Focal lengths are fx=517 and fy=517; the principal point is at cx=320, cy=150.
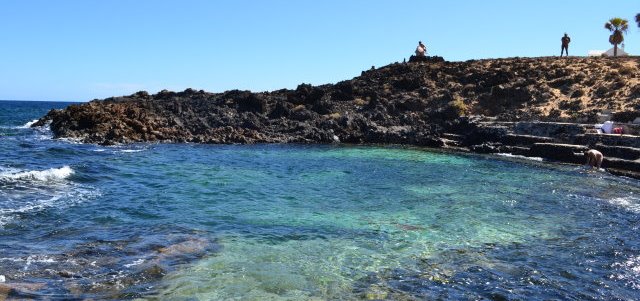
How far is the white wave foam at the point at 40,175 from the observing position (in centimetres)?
1641

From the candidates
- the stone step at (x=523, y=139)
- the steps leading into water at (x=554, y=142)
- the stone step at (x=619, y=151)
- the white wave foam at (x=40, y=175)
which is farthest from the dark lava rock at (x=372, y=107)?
the white wave foam at (x=40, y=175)

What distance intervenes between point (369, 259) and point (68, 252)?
5325 mm

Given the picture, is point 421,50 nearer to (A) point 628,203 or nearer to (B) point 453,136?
(B) point 453,136

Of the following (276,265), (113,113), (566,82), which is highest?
(566,82)

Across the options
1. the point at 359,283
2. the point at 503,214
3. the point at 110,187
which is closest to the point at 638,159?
the point at 503,214

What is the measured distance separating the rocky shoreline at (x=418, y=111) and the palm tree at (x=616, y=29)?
19.3 feet

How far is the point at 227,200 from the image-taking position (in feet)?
48.5

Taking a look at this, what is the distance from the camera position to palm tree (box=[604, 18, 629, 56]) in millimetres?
46219

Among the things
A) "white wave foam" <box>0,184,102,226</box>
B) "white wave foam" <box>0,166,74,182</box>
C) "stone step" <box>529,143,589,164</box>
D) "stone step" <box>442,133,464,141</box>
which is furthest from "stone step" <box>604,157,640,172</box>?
"white wave foam" <box>0,166,74,182</box>

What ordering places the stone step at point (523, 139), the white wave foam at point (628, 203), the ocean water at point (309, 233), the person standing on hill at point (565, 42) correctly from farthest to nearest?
the person standing on hill at point (565, 42) < the stone step at point (523, 139) < the white wave foam at point (628, 203) < the ocean water at point (309, 233)

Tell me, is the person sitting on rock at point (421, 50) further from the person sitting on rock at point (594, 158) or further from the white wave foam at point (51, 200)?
the white wave foam at point (51, 200)

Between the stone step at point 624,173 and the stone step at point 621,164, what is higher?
the stone step at point 621,164

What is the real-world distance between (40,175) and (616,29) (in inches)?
1907

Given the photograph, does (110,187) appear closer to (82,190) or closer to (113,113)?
(82,190)
